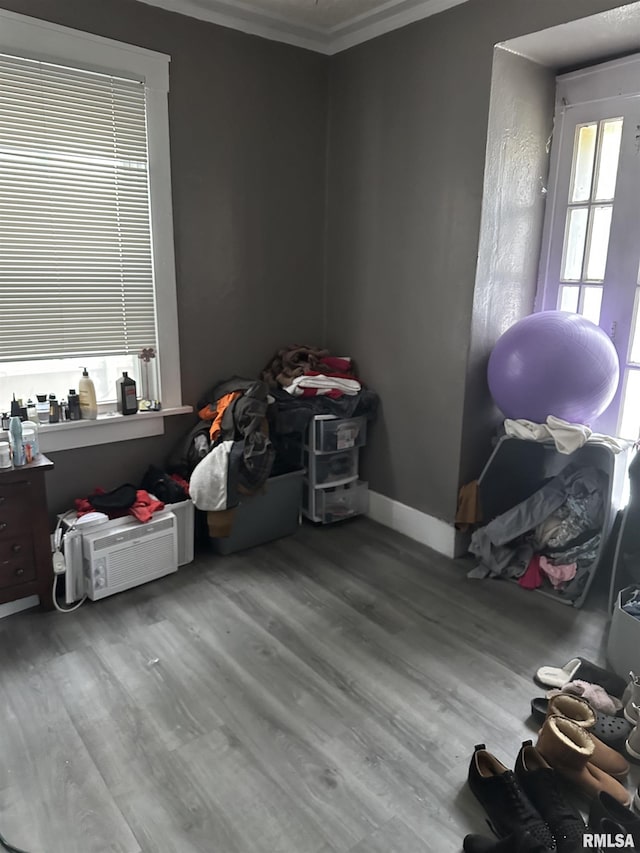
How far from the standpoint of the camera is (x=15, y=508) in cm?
238

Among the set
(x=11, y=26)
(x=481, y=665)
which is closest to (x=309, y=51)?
(x=11, y=26)

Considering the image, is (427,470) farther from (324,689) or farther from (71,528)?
(71,528)

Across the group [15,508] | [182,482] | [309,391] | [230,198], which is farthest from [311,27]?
[15,508]

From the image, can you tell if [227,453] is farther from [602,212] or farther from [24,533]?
[602,212]

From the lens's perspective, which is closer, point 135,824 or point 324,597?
point 135,824

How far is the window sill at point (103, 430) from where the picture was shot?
276cm

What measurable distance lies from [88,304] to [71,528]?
3.39 ft

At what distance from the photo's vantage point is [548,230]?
3020mm

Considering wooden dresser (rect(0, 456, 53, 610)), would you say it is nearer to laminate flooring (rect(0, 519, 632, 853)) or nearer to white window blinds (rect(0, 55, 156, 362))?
laminate flooring (rect(0, 519, 632, 853))

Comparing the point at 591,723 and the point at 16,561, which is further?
the point at 16,561

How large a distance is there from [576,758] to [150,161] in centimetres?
290

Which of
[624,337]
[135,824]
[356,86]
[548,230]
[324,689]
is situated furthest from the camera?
[356,86]

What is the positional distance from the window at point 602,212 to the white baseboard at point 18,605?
2710 mm

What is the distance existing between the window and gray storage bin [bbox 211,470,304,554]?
159 cm
